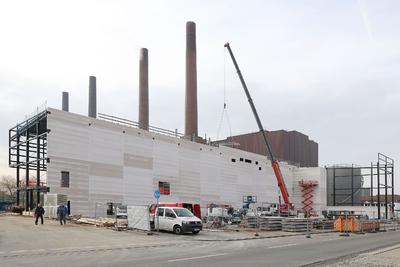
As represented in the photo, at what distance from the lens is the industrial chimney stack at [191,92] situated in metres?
75.1

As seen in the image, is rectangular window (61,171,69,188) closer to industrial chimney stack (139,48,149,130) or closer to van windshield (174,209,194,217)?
van windshield (174,209,194,217)

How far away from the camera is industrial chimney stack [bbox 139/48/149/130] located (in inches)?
3041

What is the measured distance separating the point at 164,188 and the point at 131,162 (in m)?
6.63

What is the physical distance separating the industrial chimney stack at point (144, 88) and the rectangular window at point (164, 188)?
1480 cm

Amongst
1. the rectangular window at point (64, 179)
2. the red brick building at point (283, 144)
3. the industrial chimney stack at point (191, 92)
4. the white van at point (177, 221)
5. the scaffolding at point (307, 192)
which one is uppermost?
the industrial chimney stack at point (191, 92)

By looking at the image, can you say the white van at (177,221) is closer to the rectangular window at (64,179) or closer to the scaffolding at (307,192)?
the rectangular window at (64,179)

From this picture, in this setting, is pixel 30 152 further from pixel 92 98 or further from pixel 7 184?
pixel 7 184

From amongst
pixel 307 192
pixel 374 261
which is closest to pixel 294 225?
pixel 374 261

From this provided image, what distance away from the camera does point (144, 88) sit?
257 feet

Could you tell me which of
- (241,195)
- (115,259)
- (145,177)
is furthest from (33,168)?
(115,259)

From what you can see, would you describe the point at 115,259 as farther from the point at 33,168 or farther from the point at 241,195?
the point at 241,195

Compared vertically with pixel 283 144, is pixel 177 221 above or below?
below

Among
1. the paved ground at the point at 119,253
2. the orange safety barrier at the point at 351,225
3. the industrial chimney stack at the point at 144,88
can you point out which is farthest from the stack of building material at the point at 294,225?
the industrial chimney stack at the point at 144,88

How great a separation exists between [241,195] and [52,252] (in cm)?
6168
